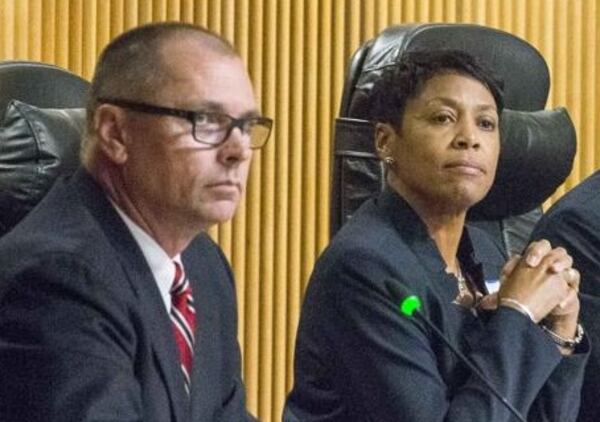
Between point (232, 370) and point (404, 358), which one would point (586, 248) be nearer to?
point (404, 358)

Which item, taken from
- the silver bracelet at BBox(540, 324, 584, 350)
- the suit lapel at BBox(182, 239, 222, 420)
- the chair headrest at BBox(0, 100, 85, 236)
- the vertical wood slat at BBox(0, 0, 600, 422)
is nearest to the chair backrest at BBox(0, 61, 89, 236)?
the chair headrest at BBox(0, 100, 85, 236)

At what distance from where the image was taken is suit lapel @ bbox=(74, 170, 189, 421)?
1.93m

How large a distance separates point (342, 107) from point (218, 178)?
1.06 metres

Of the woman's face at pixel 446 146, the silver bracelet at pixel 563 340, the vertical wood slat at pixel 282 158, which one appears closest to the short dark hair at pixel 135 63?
the woman's face at pixel 446 146

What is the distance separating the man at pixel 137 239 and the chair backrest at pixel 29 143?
1.78 ft

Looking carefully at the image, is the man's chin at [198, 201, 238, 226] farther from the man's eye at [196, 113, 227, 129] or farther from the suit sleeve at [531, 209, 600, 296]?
the suit sleeve at [531, 209, 600, 296]

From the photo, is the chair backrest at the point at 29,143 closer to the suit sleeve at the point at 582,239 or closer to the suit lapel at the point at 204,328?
the suit lapel at the point at 204,328

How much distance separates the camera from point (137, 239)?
201 cm

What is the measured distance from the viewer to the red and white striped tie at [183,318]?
81.0 inches

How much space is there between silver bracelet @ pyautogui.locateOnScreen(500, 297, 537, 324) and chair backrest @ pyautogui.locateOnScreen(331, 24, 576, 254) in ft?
1.79

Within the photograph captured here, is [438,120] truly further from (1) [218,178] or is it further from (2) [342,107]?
(1) [218,178]

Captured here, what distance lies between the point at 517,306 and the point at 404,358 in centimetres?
24

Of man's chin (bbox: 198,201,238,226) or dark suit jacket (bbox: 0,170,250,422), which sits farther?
man's chin (bbox: 198,201,238,226)


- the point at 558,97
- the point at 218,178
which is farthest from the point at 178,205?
the point at 558,97
